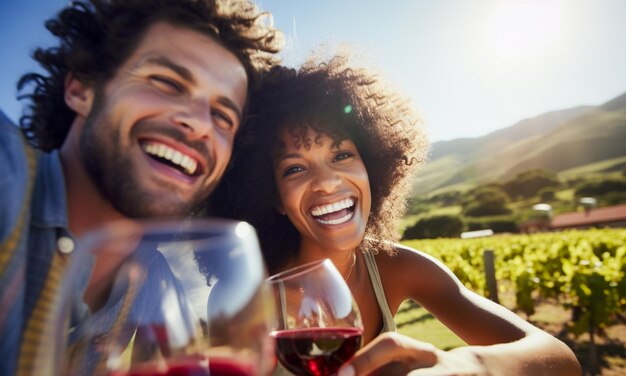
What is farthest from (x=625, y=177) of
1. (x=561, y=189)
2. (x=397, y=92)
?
(x=397, y=92)

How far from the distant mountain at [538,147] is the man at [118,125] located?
110m

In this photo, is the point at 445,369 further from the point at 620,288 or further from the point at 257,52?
the point at 620,288

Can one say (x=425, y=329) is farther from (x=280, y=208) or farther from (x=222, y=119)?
(x=222, y=119)

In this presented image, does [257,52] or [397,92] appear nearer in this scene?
[257,52]

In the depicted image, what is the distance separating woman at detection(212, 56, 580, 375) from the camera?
2303 mm

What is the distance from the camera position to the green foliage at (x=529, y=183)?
8288 cm

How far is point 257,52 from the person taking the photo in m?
2.31

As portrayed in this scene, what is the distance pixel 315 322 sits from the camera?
1.11 m

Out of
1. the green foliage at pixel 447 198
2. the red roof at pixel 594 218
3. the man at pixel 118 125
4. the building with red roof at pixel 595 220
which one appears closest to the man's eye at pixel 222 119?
the man at pixel 118 125

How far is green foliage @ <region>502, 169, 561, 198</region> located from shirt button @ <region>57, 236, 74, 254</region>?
91.1 meters

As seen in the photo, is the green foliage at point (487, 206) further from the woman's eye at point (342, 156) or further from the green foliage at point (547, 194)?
the woman's eye at point (342, 156)

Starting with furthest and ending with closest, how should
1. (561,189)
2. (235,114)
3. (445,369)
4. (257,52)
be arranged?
1. (561,189)
2. (257,52)
3. (235,114)
4. (445,369)

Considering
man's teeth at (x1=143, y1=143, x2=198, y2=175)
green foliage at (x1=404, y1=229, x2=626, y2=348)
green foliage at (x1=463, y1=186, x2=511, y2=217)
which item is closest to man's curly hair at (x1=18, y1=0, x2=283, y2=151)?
man's teeth at (x1=143, y1=143, x2=198, y2=175)

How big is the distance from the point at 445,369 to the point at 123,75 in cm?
173
